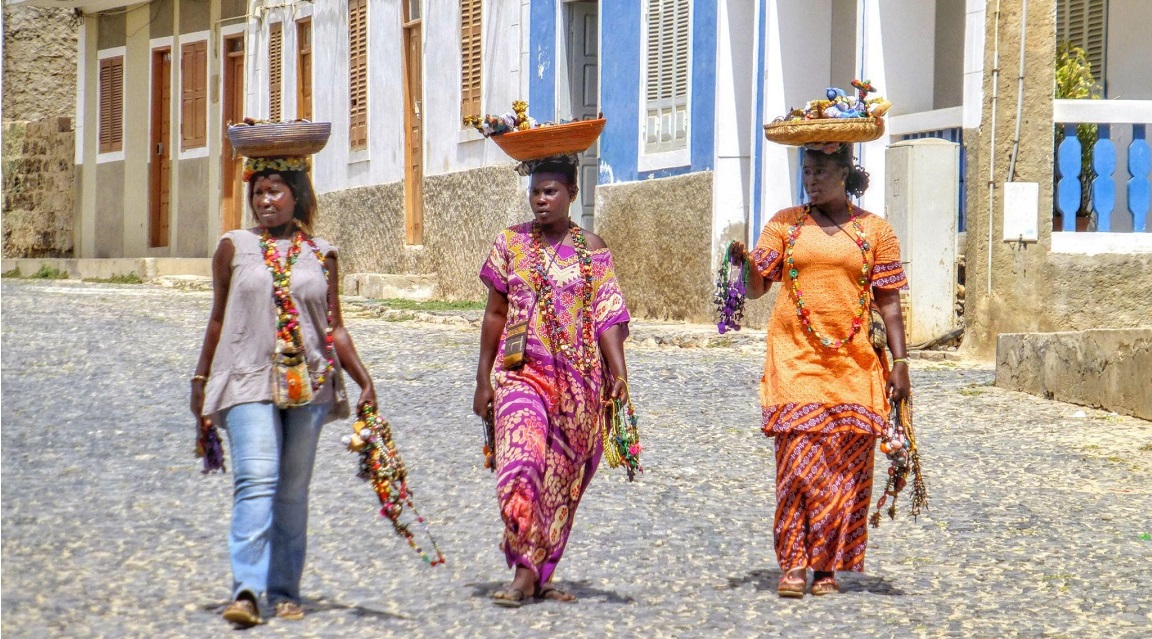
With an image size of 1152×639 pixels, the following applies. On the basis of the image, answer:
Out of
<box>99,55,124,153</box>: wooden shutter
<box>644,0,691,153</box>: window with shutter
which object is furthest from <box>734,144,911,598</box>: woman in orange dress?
<box>99,55,124,153</box>: wooden shutter

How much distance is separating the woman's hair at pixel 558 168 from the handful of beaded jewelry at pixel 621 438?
0.82m

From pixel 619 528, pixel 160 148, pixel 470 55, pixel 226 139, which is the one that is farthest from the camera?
pixel 160 148

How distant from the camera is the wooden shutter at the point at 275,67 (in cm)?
2566

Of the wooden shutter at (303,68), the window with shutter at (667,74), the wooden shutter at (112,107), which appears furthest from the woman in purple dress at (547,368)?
the wooden shutter at (112,107)

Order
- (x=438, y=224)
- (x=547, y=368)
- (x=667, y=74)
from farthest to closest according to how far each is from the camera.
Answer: (x=438, y=224), (x=667, y=74), (x=547, y=368)

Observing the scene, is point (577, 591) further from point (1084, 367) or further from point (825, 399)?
point (1084, 367)

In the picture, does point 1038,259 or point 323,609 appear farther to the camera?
point 1038,259

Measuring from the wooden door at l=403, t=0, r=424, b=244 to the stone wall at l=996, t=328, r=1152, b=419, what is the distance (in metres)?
11.4

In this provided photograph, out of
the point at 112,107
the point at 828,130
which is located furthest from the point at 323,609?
the point at 112,107

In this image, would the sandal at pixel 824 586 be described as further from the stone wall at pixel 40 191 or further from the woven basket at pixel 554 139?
the stone wall at pixel 40 191

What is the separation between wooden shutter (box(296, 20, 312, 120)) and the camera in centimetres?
2509

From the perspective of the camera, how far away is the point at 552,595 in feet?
19.7

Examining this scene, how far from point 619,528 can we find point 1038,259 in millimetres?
6214

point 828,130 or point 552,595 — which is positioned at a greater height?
point 828,130
